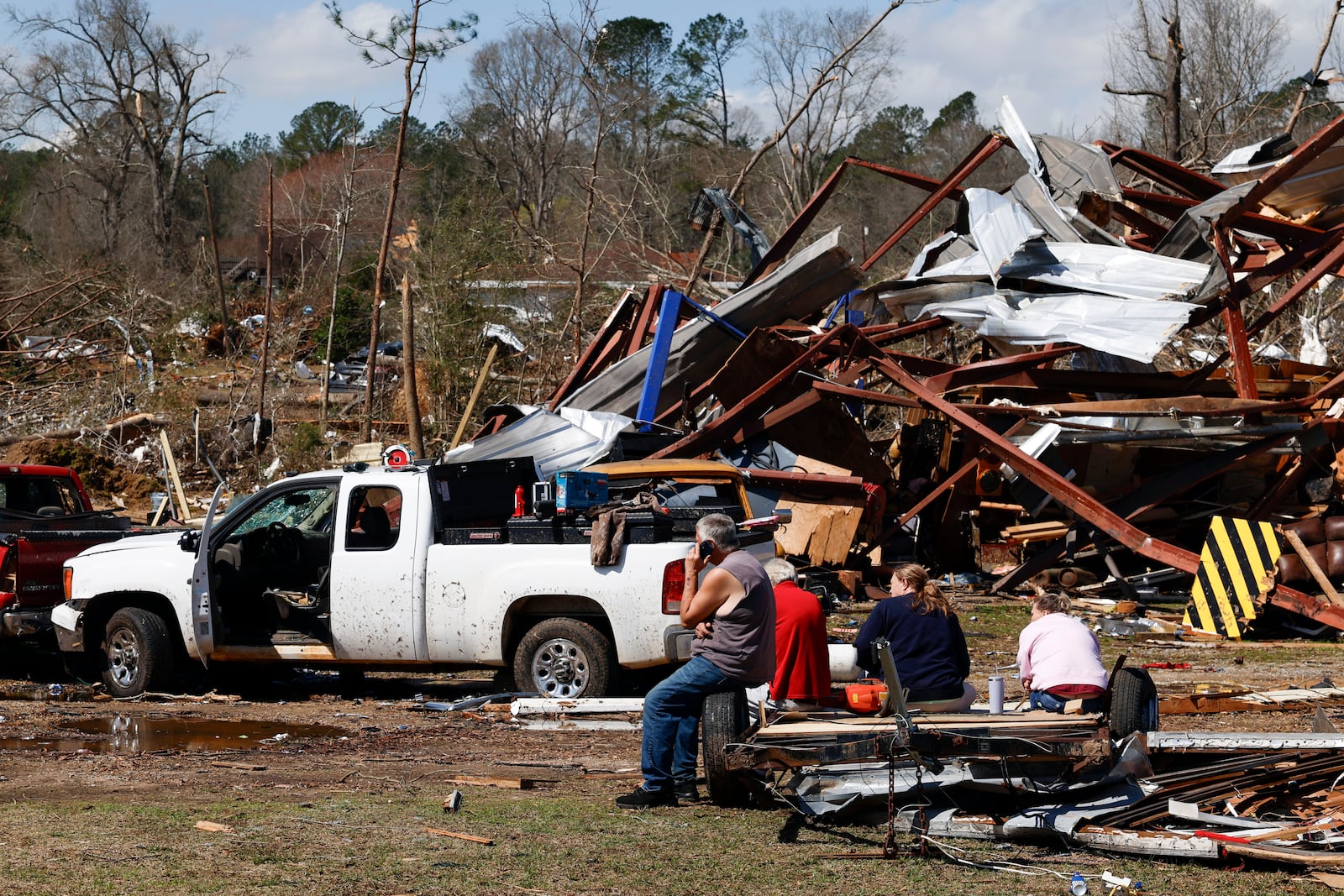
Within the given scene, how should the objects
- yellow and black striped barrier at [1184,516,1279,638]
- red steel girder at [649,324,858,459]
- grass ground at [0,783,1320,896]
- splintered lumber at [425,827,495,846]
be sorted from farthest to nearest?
red steel girder at [649,324,858,459] < yellow and black striped barrier at [1184,516,1279,638] < splintered lumber at [425,827,495,846] < grass ground at [0,783,1320,896]

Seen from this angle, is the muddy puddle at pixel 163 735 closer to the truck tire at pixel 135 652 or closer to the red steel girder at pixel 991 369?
the truck tire at pixel 135 652

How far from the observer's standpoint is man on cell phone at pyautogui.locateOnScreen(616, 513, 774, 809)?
21.2 ft

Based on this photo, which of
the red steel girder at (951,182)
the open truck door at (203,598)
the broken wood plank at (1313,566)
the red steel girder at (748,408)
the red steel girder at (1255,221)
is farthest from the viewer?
the red steel girder at (951,182)

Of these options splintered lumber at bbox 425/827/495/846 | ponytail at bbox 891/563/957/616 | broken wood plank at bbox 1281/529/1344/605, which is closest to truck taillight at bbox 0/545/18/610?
splintered lumber at bbox 425/827/495/846

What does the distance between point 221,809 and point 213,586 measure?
4324 mm

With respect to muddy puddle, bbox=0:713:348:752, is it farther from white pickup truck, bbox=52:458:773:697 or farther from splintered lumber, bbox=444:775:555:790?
splintered lumber, bbox=444:775:555:790

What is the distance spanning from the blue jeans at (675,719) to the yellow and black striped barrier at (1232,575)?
859 cm

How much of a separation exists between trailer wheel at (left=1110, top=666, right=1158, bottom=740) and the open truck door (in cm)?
657

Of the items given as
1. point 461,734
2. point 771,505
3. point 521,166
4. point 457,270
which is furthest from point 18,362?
point 521,166

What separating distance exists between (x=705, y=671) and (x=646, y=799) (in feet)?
2.21

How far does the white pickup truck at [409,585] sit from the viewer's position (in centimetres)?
924

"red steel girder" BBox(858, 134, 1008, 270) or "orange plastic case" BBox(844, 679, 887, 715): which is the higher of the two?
"red steel girder" BBox(858, 134, 1008, 270)

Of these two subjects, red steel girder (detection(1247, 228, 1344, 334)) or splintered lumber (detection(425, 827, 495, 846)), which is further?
red steel girder (detection(1247, 228, 1344, 334))

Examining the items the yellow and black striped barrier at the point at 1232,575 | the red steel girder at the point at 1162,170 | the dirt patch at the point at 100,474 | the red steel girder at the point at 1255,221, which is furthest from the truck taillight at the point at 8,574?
the red steel girder at the point at 1162,170
